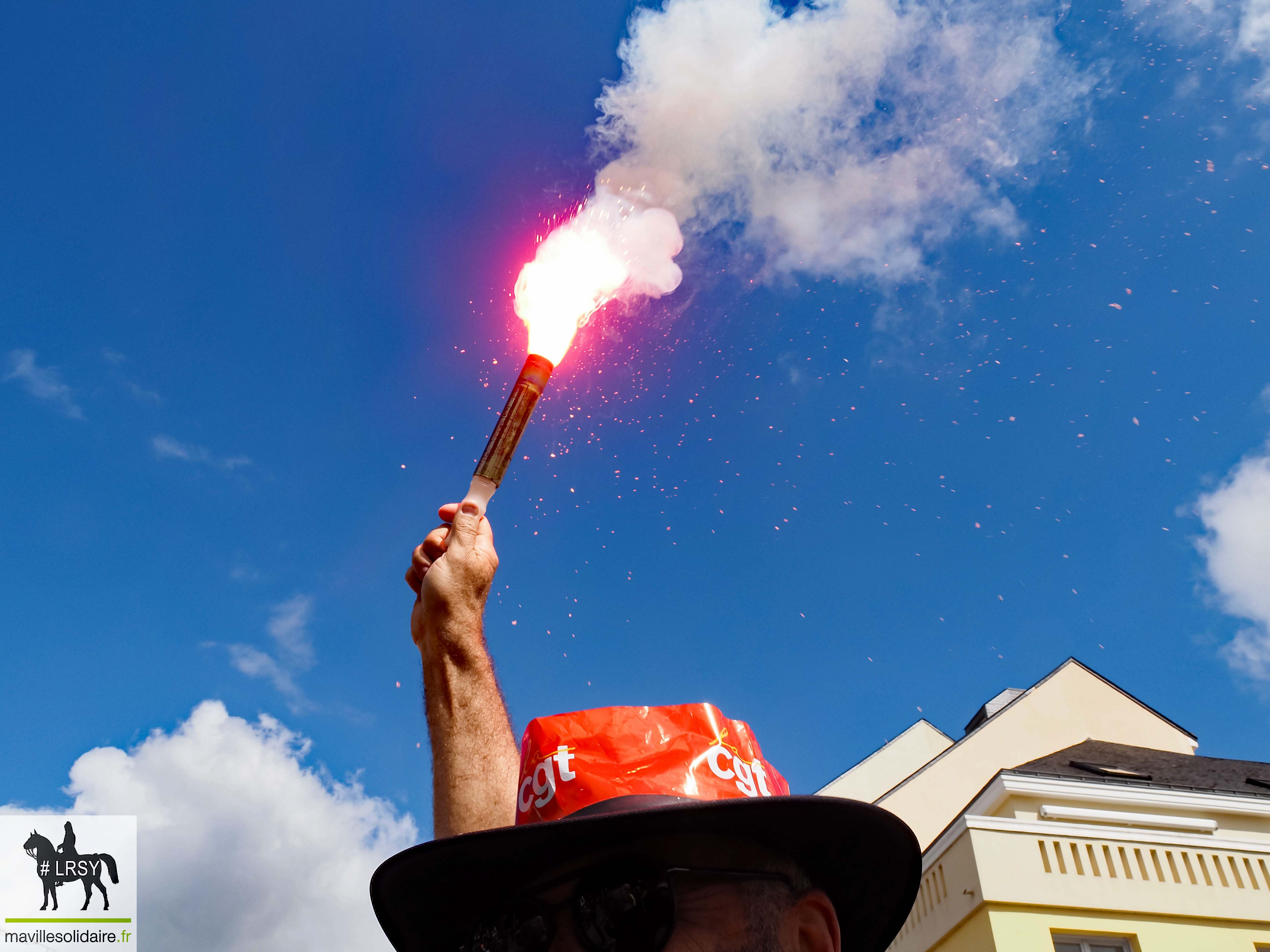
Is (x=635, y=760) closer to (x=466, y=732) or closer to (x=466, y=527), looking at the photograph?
(x=466, y=732)

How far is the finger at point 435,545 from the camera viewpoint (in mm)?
4074

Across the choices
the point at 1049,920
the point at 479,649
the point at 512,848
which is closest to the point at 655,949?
the point at 512,848

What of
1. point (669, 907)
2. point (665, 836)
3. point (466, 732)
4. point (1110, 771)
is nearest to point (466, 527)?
point (466, 732)

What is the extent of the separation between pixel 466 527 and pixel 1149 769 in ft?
64.5

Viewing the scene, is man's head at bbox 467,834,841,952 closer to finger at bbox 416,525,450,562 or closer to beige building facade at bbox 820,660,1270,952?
finger at bbox 416,525,450,562

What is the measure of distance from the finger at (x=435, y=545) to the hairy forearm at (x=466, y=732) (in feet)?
1.14

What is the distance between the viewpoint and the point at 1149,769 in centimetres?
1853

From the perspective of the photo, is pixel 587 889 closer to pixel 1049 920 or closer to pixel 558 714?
pixel 558 714

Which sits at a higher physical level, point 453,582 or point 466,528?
point 466,528

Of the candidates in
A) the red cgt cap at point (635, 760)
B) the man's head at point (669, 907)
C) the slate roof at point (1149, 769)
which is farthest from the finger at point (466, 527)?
the slate roof at point (1149, 769)

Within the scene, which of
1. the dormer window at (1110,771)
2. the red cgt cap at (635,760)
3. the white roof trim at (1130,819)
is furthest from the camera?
the dormer window at (1110,771)

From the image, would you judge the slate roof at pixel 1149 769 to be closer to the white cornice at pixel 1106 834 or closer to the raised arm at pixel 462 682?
the white cornice at pixel 1106 834

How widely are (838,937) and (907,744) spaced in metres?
23.7

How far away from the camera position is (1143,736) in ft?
70.6
